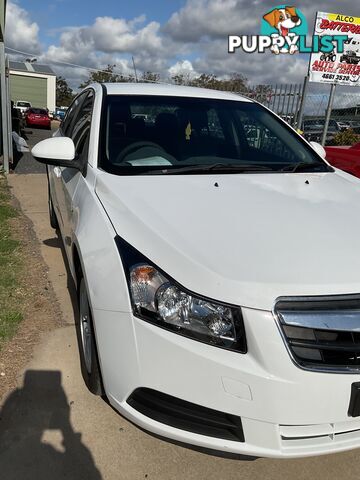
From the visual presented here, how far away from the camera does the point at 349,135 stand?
48.7 ft

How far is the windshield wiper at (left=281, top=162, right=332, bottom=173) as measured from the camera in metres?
3.13

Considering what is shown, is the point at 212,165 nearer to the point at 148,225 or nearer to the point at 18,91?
the point at 148,225

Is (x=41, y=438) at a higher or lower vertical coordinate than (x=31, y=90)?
lower

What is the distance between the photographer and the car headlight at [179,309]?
1.74 m

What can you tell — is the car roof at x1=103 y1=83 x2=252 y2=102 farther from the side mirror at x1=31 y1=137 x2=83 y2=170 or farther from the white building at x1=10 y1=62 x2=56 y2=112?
the white building at x1=10 y1=62 x2=56 y2=112

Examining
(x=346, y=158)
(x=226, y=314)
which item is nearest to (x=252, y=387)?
(x=226, y=314)

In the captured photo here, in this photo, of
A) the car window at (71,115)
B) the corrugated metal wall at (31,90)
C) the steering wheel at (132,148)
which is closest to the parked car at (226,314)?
the steering wheel at (132,148)

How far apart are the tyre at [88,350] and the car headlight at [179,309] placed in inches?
18.7

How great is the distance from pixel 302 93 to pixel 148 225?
341 inches

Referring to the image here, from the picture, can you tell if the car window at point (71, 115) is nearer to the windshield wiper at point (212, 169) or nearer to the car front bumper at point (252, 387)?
the windshield wiper at point (212, 169)

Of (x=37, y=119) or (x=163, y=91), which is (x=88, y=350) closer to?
(x=163, y=91)

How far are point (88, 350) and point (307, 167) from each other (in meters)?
1.94

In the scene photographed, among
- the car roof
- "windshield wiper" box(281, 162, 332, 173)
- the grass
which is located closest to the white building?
the grass

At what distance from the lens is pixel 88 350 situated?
2.47 meters
